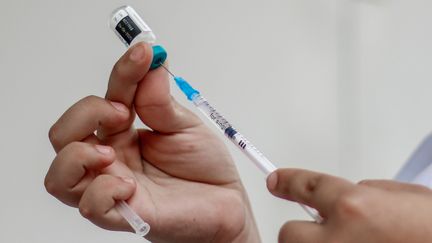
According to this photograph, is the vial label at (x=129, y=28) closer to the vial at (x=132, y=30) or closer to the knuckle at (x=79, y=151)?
the vial at (x=132, y=30)

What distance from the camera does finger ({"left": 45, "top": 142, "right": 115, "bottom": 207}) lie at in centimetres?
64

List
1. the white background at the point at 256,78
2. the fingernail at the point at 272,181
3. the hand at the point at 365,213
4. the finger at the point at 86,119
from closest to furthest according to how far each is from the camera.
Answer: the hand at the point at 365,213, the fingernail at the point at 272,181, the finger at the point at 86,119, the white background at the point at 256,78

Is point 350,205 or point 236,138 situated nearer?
point 350,205

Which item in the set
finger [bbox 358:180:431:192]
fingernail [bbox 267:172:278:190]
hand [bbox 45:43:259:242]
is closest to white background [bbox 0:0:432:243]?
hand [bbox 45:43:259:242]

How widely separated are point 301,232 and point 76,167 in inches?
12.1

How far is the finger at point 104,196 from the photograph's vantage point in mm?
627

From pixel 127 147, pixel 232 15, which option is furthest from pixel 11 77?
pixel 232 15

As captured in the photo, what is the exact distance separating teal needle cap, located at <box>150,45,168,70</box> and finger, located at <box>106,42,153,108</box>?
2 cm

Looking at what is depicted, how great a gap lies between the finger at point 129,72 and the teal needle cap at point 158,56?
0.02 meters

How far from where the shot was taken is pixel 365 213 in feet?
1.54

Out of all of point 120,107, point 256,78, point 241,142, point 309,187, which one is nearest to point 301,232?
point 309,187

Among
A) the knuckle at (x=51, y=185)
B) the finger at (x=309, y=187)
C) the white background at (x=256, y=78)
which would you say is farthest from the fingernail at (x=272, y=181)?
the white background at (x=256, y=78)

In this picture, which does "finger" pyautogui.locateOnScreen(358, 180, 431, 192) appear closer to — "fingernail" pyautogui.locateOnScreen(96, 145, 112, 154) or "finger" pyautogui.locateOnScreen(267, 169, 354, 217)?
"finger" pyautogui.locateOnScreen(267, 169, 354, 217)

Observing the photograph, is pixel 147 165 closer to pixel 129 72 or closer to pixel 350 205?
pixel 129 72
